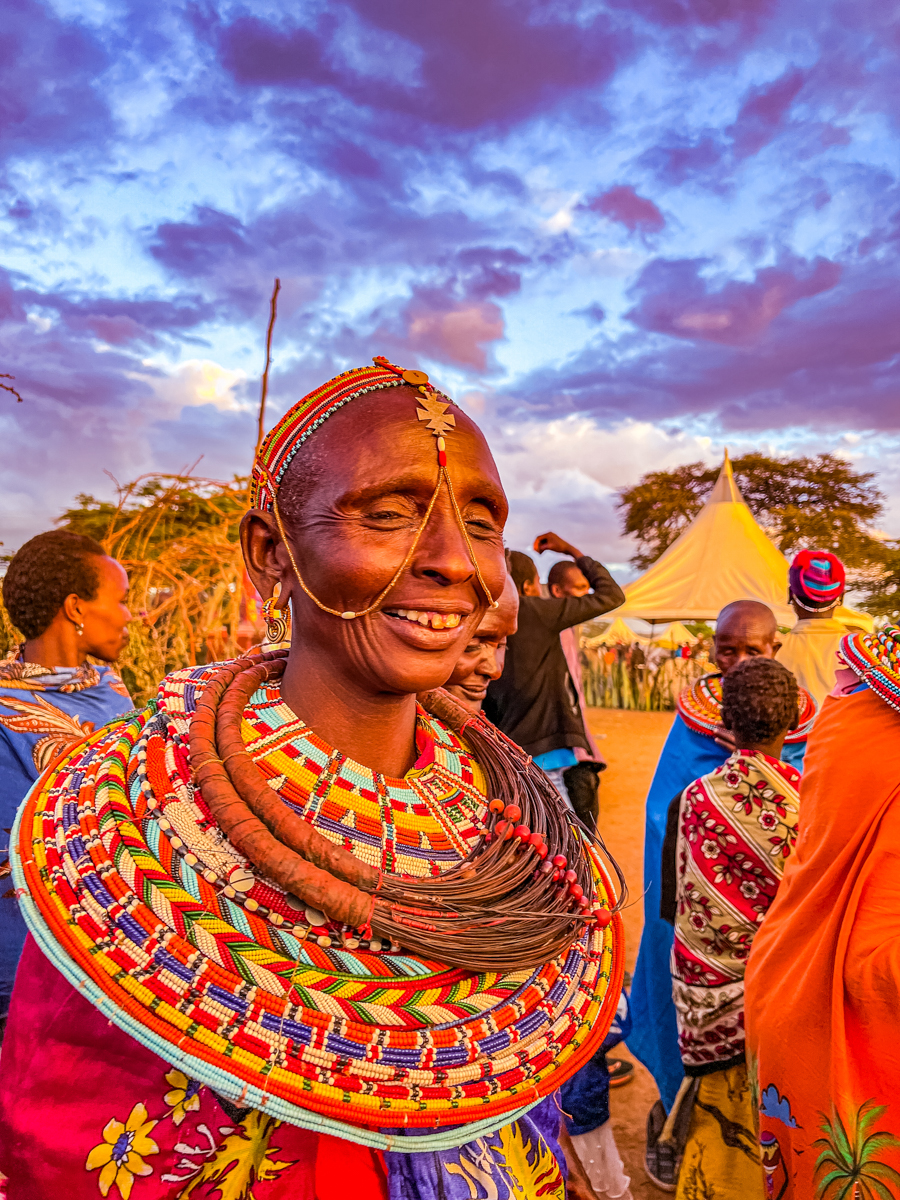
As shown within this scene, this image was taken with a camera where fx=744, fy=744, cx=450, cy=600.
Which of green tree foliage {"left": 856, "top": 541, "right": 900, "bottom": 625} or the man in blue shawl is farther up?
green tree foliage {"left": 856, "top": 541, "right": 900, "bottom": 625}

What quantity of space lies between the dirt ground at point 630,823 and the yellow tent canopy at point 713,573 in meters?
2.57

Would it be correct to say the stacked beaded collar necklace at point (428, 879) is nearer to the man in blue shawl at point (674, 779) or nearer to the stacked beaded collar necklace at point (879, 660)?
the stacked beaded collar necklace at point (879, 660)

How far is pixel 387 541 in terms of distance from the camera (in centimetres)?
115

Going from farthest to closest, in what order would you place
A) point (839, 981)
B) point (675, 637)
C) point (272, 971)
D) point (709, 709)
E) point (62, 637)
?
point (675, 637), point (709, 709), point (62, 637), point (839, 981), point (272, 971)

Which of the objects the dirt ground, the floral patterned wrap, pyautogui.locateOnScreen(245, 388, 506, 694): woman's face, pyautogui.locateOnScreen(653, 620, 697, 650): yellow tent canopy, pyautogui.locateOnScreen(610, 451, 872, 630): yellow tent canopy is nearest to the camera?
the floral patterned wrap

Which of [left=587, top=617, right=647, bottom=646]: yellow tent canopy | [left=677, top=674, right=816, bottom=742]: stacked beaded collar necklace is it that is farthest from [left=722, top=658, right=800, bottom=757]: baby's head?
[left=587, top=617, right=647, bottom=646]: yellow tent canopy

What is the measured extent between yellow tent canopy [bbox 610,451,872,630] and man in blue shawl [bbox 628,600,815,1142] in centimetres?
1088

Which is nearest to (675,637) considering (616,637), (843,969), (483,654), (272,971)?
(616,637)

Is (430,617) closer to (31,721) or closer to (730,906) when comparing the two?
(31,721)

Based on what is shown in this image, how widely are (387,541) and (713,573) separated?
600 inches

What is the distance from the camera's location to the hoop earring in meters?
1.32

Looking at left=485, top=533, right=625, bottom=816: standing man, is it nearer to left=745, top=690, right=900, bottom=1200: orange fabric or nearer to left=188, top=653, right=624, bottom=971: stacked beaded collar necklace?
left=745, top=690, right=900, bottom=1200: orange fabric

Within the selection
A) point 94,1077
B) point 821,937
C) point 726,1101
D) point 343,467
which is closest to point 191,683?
point 343,467

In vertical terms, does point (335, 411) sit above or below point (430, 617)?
above
